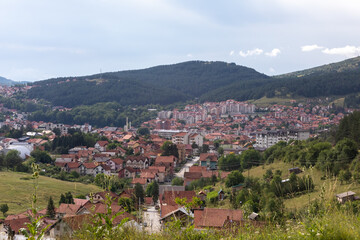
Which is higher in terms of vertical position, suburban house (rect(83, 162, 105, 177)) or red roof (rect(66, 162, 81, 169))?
red roof (rect(66, 162, 81, 169))

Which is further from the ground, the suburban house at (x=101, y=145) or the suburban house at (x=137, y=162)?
the suburban house at (x=101, y=145)

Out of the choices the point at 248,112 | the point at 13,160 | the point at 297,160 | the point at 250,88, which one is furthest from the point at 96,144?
the point at 250,88

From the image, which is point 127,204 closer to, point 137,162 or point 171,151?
point 137,162

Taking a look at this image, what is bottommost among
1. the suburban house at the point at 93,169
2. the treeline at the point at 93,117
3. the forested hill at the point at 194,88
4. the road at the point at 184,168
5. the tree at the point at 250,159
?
the road at the point at 184,168

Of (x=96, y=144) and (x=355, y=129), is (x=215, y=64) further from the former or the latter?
(x=355, y=129)

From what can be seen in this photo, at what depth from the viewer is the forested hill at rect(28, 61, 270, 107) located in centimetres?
10156

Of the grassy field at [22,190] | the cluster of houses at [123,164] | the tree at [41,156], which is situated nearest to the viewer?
the grassy field at [22,190]

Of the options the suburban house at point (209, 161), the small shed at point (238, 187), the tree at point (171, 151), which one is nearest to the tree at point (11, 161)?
the tree at point (171, 151)

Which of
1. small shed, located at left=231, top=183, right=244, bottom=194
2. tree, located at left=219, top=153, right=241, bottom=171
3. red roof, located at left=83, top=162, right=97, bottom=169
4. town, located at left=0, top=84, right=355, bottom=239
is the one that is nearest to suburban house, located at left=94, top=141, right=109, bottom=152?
town, located at left=0, top=84, right=355, bottom=239

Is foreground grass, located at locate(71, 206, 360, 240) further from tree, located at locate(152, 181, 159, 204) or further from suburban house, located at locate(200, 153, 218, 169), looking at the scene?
suburban house, located at locate(200, 153, 218, 169)

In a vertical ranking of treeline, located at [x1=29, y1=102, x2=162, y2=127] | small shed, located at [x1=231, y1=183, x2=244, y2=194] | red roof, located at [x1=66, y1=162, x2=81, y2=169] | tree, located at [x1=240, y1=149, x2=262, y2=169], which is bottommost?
red roof, located at [x1=66, y1=162, x2=81, y2=169]

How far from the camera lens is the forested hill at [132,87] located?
102m

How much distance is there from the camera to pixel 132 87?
110 m

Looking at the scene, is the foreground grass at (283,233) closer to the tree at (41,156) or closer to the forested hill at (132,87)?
the tree at (41,156)
